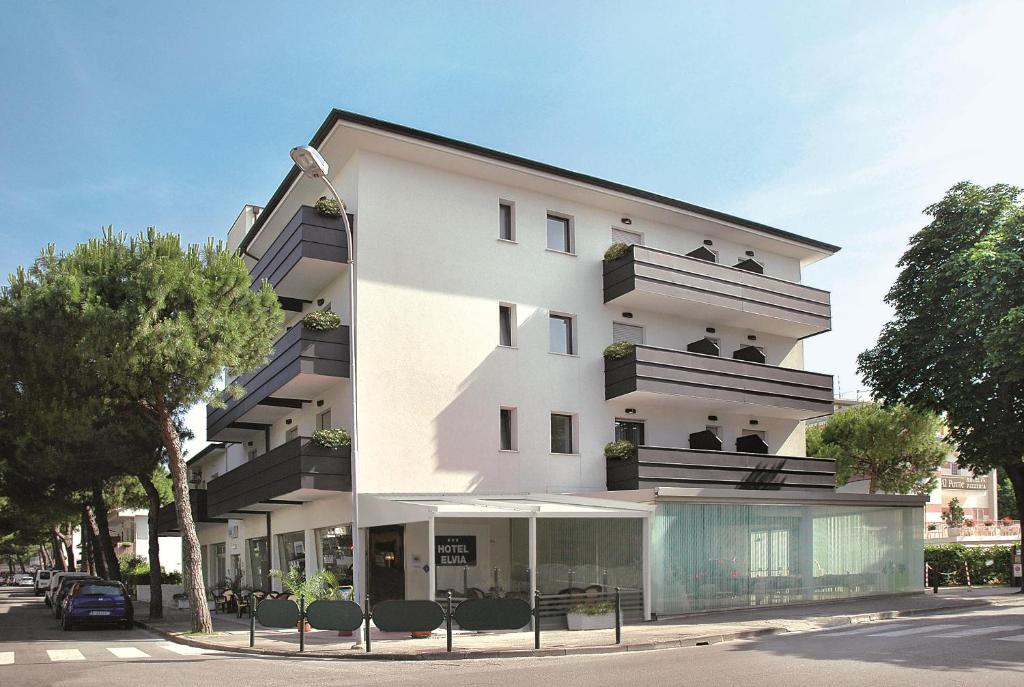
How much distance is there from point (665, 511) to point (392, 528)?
721 centimetres

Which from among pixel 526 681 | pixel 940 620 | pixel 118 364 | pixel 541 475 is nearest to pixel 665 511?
pixel 541 475

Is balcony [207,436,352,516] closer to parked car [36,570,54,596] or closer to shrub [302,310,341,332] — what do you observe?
shrub [302,310,341,332]

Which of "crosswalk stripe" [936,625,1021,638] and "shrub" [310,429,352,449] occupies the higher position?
"shrub" [310,429,352,449]

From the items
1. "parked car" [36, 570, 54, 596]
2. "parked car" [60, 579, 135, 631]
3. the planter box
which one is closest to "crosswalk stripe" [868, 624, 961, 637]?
the planter box

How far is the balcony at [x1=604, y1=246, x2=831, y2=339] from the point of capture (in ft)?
94.6

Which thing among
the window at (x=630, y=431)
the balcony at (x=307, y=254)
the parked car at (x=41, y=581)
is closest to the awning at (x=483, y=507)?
the window at (x=630, y=431)

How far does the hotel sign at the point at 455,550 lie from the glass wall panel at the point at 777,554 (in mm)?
4749

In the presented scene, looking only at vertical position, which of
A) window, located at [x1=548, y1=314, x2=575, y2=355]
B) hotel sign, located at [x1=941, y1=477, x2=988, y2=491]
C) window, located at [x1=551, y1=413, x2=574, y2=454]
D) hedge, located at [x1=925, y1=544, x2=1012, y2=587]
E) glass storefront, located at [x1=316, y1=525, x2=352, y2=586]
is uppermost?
window, located at [x1=548, y1=314, x2=575, y2=355]

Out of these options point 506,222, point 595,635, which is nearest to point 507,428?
point 506,222

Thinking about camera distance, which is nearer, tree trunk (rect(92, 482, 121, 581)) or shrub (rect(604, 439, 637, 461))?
shrub (rect(604, 439, 637, 461))

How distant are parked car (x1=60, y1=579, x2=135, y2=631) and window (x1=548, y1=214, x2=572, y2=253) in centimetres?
1669

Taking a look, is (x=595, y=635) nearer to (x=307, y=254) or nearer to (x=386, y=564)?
(x=386, y=564)

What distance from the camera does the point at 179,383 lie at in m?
24.1

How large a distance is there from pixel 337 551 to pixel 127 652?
25.0 ft
